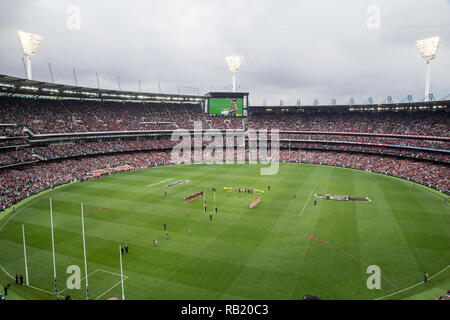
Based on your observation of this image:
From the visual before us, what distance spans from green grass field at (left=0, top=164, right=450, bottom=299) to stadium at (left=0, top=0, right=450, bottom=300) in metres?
0.15

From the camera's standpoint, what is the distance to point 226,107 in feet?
288

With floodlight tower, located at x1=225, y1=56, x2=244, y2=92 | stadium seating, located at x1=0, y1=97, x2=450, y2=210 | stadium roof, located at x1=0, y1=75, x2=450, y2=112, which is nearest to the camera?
stadium seating, located at x1=0, y1=97, x2=450, y2=210

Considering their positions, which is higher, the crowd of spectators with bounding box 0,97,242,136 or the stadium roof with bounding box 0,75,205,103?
the stadium roof with bounding box 0,75,205,103

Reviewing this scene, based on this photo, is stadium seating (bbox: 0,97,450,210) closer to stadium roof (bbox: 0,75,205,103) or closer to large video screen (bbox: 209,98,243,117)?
stadium roof (bbox: 0,75,205,103)

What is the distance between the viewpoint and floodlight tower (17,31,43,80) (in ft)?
171

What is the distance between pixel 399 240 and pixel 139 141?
66.8 meters

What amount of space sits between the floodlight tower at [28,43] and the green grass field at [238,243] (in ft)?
91.8

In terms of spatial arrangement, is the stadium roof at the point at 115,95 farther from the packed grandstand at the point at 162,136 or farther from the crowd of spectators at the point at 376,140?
the crowd of spectators at the point at 376,140

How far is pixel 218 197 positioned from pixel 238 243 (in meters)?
15.7

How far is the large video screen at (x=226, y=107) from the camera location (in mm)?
87875

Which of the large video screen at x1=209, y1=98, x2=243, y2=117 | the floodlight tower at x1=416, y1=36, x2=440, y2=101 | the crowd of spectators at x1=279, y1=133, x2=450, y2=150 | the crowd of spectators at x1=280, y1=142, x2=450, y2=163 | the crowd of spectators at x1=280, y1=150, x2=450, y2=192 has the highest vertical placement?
the floodlight tower at x1=416, y1=36, x2=440, y2=101

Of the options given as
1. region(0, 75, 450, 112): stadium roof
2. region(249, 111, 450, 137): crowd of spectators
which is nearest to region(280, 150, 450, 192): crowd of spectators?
region(249, 111, 450, 137): crowd of spectators

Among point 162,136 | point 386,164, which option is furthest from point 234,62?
point 386,164
